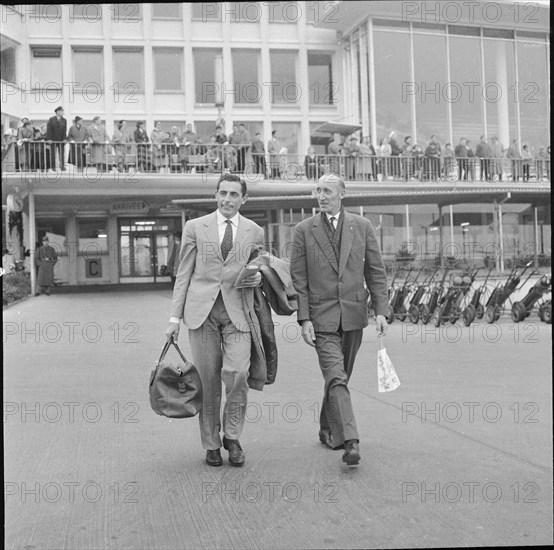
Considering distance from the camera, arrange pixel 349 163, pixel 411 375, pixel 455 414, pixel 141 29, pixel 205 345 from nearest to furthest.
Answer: pixel 205 345 → pixel 455 414 → pixel 411 375 → pixel 349 163 → pixel 141 29

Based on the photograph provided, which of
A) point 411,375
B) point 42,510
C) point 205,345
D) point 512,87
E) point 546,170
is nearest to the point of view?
point 42,510

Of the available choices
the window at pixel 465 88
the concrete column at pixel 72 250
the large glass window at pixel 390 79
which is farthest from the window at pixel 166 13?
the window at pixel 465 88

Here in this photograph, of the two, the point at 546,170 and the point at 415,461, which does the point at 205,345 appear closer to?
the point at 415,461

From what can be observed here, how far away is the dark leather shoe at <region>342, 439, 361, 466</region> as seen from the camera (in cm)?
476

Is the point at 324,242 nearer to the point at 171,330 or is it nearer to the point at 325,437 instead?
the point at 171,330

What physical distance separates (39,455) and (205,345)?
4.47ft

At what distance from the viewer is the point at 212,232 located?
504 cm

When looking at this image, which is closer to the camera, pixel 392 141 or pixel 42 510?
pixel 42 510

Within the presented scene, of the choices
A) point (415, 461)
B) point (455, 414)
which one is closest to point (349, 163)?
point (455, 414)

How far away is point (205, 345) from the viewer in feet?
16.5

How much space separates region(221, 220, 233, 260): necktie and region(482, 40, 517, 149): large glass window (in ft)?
84.9

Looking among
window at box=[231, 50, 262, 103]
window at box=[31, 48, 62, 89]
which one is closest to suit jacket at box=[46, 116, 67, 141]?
window at box=[31, 48, 62, 89]

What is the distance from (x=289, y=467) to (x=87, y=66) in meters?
20.5

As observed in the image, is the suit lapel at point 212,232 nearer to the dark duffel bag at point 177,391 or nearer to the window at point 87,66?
the dark duffel bag at point 177,391
